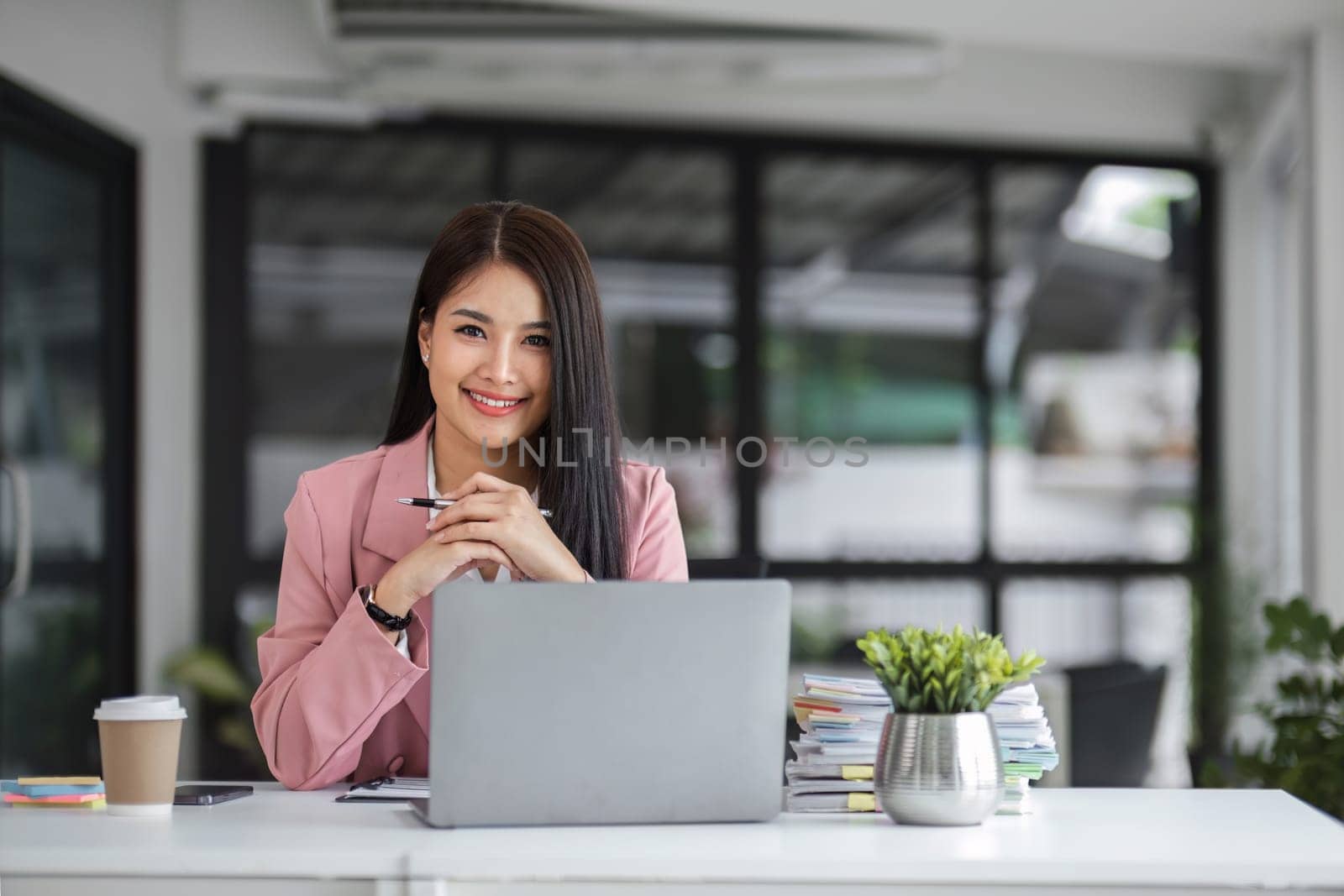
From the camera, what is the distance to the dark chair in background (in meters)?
3.45

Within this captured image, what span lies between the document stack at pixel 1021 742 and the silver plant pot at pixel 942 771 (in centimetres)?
10

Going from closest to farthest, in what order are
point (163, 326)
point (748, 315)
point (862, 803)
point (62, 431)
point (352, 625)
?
point (862, 803) → point (352, 625) → point (62, 431) → point (163, 326) → point (748, 315)

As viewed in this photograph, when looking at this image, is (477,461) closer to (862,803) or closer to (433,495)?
(433,495)

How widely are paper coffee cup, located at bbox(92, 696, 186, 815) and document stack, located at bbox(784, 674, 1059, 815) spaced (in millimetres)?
731

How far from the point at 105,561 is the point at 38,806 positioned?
12.2ft

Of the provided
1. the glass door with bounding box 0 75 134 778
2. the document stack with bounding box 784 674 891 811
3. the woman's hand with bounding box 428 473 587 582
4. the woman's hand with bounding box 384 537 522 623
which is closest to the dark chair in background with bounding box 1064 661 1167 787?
the document stack with bounding box 784 674 891 811

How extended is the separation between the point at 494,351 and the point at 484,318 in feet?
0.16

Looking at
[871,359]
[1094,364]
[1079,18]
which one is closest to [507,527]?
[1079,18]

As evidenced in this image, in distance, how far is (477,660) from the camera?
1.46 metres

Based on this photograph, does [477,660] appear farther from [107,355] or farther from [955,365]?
[955,365]

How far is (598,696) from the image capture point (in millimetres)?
1476

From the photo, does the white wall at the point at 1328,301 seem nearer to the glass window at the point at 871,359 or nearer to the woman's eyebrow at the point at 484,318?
the glass window at the point at 871,359

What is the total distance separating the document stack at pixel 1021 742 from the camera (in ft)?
5.57

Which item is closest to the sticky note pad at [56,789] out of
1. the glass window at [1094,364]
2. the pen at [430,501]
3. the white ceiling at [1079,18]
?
the pen at [430,501]
